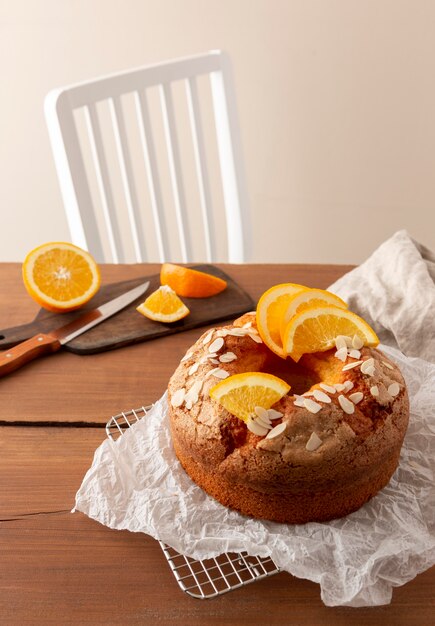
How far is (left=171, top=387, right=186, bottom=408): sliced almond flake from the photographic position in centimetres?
123

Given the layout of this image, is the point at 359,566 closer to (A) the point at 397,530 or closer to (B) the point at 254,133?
(A) the point at 397,530

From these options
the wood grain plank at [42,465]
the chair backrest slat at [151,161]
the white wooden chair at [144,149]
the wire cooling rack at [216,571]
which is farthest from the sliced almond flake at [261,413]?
the chair backrest slat at [151,161]

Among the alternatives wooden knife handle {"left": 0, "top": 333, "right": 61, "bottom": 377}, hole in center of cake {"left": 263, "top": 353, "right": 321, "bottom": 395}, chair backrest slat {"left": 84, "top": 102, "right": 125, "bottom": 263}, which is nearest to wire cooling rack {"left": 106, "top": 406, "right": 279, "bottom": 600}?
hole in center of cake {"left": 263, "top": 353, "right": 321, "bottom": 395}

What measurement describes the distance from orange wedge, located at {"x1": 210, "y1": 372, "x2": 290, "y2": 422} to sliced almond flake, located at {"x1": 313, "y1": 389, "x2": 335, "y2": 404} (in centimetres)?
5

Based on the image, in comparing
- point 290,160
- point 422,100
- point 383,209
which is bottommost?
point 383,209

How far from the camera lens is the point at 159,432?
135 cm

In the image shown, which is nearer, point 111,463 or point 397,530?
point 397,530

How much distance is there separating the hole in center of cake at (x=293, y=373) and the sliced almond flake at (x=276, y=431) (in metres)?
0.18

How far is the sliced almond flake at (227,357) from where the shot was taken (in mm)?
1266

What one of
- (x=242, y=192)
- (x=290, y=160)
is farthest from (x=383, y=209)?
(x=242, y=192)

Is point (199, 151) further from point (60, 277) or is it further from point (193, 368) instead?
point (193, 368)

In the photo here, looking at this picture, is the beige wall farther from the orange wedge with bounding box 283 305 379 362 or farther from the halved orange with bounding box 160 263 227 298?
the orange wedge with bounding box 283 305 379 362

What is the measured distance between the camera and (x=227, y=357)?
1.27m

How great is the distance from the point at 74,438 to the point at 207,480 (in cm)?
32
